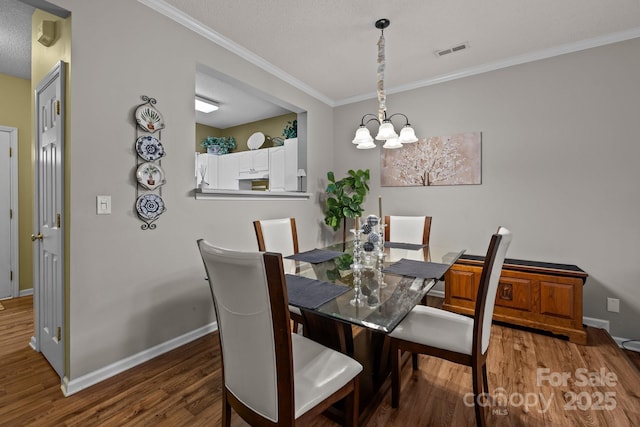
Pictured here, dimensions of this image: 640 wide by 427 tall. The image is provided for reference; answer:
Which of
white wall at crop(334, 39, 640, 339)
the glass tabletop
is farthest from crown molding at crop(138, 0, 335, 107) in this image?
the glass tabletop

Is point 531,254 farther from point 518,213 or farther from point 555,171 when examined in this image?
point 555,171

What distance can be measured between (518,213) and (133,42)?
357 centimetres

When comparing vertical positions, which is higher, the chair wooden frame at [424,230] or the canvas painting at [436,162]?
the canvas painting at [436,162]

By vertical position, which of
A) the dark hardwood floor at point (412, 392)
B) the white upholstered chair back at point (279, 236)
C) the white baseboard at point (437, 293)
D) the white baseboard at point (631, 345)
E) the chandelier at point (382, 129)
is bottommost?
the white baseboard at point (631, 345)

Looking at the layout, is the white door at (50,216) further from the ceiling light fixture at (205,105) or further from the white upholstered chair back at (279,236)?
the ceiling light fixture at (205,105)

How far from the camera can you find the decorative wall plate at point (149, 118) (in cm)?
193

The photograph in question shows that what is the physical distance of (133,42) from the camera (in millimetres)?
1935

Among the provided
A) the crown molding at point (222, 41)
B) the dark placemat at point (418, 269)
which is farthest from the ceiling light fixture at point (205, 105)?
Answer: the dark placemat at point (418, 269)

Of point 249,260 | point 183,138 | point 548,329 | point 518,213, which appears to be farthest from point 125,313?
point 518,213

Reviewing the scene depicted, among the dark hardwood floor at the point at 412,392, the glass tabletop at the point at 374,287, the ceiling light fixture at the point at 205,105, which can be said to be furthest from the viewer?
the ceiling light fixture at the point at 205,105

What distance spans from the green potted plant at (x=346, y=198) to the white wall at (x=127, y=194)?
152 centimetres

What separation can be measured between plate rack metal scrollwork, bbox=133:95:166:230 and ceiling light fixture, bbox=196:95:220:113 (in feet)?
6.71

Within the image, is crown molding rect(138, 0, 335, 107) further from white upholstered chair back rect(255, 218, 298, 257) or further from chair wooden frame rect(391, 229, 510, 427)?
chair wooden frame rect(391, 229, 510, 427)

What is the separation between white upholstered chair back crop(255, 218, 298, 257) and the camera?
2.29 m
